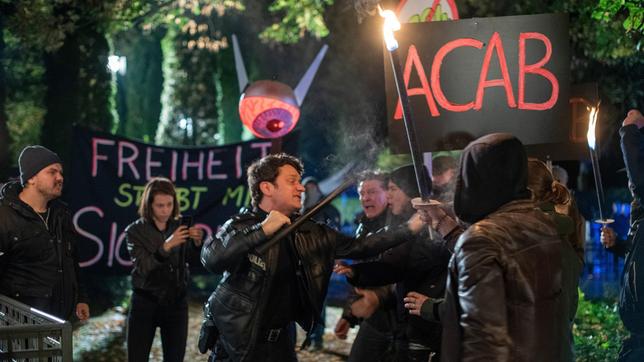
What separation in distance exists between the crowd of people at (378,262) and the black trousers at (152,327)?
0.5 inches

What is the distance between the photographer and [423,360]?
6199mm

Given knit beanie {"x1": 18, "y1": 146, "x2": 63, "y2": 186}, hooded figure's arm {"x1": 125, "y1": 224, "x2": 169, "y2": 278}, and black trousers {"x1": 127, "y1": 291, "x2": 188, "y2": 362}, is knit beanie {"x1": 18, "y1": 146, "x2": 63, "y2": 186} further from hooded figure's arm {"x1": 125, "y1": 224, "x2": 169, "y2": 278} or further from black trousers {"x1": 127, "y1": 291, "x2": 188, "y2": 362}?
black trousers {"x1": 127, "y1": 291, "x2": 188, "y2": 362}

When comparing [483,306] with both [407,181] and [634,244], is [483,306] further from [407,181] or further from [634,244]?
[634,244]

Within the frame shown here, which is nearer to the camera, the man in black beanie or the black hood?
the black hood

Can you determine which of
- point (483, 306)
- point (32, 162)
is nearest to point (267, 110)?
point (32, 162)

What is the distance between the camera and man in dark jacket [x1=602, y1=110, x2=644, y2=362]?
299 inches

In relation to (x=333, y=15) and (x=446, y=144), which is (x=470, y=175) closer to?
(x=446, y=144)

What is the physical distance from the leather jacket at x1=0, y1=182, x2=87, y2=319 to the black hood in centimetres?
440

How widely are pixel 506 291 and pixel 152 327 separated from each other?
4.73m

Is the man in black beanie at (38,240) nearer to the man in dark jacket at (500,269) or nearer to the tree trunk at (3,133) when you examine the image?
the man in dark jacket at (500,269)

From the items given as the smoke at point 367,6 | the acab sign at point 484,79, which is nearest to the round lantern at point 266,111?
the smoke at point 367,6

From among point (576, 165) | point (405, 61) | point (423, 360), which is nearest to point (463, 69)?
point (405, 61)

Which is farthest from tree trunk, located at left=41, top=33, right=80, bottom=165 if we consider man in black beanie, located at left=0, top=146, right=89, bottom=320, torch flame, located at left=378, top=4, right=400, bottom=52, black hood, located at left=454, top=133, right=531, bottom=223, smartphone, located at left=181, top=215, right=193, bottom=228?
black hood, located at left=454, top=133, right=531, bottom=223

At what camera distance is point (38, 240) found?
7.53m
